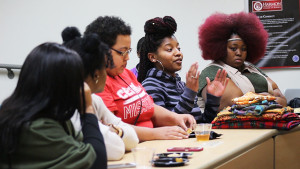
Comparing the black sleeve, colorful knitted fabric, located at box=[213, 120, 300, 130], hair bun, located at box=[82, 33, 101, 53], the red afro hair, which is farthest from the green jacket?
the red afro hair

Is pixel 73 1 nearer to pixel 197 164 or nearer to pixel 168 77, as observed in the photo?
pixel 168 77

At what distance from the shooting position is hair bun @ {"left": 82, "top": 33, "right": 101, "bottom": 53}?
129 cm

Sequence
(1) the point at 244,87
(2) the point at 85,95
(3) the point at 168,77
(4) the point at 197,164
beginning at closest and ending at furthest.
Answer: (2) the point at 85,95
(4) the point at 197,164
(3) the point at 168,77
(1) the point at 244,87

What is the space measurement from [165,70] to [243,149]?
1033 mm

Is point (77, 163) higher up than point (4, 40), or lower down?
lower down

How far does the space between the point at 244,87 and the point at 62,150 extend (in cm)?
234

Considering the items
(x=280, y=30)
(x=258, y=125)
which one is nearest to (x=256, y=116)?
(x=258, y=125)

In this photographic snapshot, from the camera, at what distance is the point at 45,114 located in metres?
1.09

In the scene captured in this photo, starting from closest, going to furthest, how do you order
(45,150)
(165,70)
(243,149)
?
(45,150) → (243,149) → (165,70)

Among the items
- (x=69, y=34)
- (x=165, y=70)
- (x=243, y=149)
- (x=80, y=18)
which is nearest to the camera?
(x=69, y=34)

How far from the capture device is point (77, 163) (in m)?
1.09

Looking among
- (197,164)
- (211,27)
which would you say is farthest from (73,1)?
(197,164)

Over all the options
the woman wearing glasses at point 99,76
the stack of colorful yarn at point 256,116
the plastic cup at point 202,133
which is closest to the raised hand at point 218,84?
the stack of colorful yarn at point 256,116

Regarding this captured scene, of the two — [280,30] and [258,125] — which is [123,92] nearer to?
[258,125]
